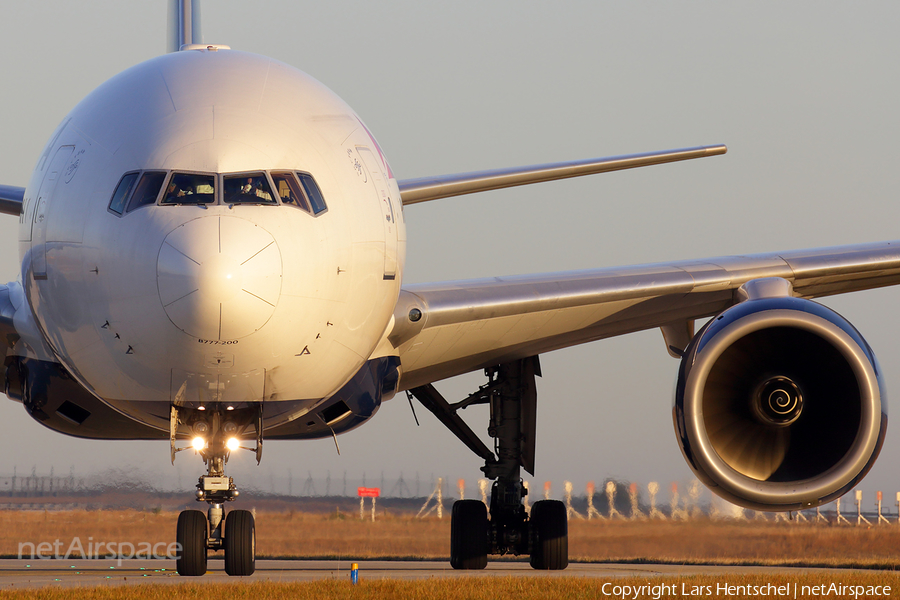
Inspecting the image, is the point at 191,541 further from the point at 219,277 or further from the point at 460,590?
the point at 219,277

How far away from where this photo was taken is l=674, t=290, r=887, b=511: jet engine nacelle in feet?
31.5

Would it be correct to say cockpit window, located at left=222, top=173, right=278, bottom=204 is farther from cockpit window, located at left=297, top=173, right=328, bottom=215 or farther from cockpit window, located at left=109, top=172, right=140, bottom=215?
cockpit window, located at left=109, top=172, right=140, bottom=215

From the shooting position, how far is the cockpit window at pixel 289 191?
7930 mm

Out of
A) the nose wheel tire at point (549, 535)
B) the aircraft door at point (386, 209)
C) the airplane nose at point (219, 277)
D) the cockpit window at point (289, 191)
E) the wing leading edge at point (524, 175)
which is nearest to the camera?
the airplane nose at point (219, 277)

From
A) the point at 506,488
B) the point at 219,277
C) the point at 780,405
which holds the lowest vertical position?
the point at 506,488

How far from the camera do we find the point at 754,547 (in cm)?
1888

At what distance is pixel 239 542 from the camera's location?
9.86m

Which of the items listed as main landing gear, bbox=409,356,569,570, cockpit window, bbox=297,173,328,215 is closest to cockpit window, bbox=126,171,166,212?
cockpit window, bbox=297,173,328,215

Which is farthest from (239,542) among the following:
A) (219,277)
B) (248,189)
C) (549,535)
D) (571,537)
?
(571,537)

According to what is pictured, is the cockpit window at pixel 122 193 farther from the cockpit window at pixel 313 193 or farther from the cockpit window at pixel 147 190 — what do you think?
the cockpit window at pixel 313 193

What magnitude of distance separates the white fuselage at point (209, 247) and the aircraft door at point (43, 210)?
0.02m

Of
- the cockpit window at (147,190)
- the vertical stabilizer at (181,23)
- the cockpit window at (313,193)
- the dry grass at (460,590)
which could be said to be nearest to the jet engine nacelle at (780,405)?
the dry grass at (460,590)

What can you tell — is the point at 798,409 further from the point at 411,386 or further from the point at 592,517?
the point at 592,517

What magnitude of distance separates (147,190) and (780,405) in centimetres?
523
